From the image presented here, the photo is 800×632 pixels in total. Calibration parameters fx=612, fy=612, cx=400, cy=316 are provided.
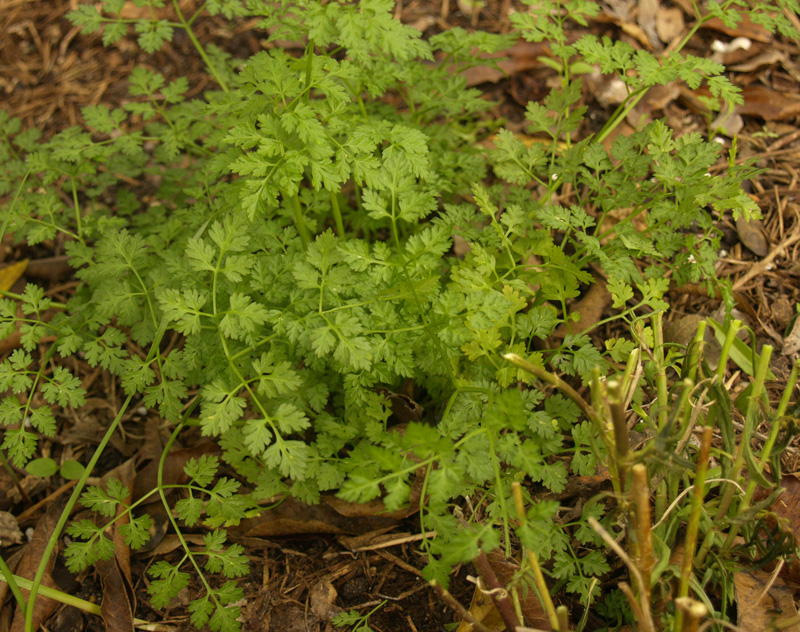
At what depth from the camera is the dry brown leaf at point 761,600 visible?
1.85 metres

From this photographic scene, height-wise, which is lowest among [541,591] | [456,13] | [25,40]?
[541,591]

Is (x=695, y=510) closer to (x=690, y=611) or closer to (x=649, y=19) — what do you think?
(x=690, y=611)

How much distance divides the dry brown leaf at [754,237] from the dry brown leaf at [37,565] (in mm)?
3240

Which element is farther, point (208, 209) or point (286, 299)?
point (208, 209)

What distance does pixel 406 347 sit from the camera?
2039 mm

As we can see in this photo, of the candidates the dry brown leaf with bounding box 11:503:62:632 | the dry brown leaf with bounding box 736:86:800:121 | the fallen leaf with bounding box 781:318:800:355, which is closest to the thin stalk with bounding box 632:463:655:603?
the fallen leaf with bounding box 781:318:800:355

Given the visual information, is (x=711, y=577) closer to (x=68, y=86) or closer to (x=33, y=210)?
(x=33, y=210)

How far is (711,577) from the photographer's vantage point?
1.96 metres

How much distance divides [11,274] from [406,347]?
2204mm

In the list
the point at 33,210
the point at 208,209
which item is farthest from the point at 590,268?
the point at 33,210

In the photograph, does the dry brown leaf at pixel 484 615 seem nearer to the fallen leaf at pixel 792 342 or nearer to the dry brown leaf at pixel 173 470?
the dry brown leaf at pixel 173 470

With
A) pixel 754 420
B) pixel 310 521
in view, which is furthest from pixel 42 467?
pixel 754 420

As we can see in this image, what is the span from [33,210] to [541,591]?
8.58ft

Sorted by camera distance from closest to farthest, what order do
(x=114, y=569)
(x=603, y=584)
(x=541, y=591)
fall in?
(x=541, y=591) → (x=603, y=584) → (x=114, y=569)
